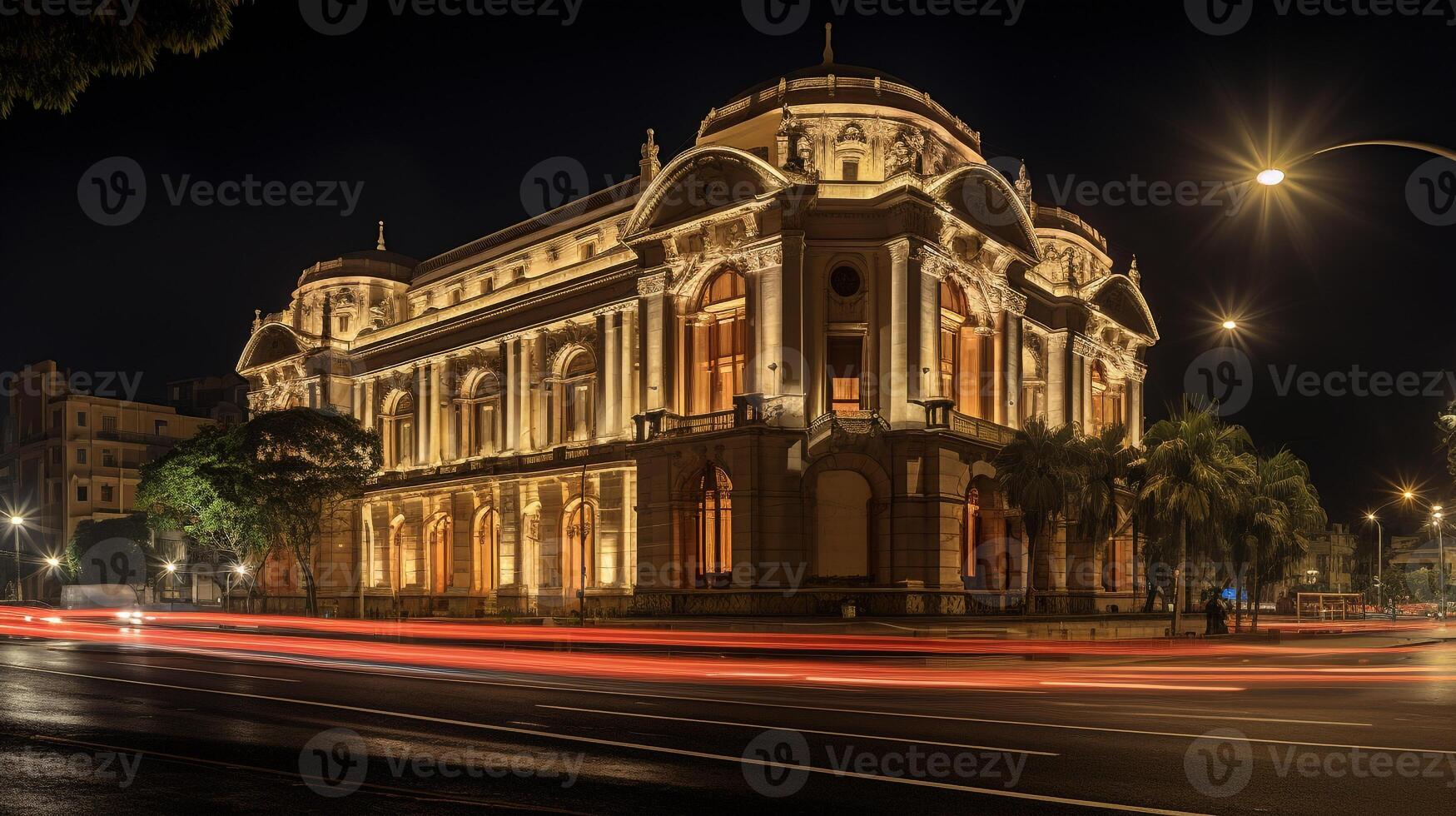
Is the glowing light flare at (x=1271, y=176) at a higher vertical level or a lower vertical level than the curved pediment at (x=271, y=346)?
lower

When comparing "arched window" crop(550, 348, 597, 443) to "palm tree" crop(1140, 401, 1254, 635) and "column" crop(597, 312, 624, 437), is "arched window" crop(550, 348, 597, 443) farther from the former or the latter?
"palm tree" crop(1140, 401, 1254, 635)

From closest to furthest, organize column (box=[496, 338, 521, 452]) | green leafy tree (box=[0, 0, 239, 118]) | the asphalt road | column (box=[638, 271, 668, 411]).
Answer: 1. the asphalt road
2. green leafy tree (box=[0, 0, 239, 118])
3. column (box=[638, 271, 668, 411])
4. column (box=[496, 338, 521, 452])

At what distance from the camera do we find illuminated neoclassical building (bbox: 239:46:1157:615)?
43.0 m

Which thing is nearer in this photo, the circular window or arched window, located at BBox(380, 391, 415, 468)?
the circular window

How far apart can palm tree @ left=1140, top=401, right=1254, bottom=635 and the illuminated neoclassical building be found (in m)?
8.12

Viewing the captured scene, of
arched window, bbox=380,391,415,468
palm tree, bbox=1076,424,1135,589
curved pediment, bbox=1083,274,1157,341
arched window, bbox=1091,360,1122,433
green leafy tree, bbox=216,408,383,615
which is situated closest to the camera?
palm tree, bbox=1076,424,1135,589

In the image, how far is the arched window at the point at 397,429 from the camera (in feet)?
223

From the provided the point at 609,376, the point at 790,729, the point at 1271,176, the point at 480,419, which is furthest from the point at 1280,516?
the point at 480,419

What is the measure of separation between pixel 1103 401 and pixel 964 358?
20.3 m

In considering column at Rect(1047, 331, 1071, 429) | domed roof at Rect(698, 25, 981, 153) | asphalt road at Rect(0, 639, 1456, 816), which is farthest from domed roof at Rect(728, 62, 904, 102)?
asphalt road at Rect(0, 639, 1456, 816)

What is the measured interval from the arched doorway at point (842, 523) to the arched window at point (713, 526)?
3.50 m

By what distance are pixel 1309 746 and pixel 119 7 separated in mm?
14659

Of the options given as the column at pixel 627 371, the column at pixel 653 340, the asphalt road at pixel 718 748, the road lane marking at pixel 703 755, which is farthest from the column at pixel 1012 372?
the road lane marking at pixel 703 755

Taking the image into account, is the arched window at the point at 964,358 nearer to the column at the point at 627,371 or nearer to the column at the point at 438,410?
the column at the point at 627,371
